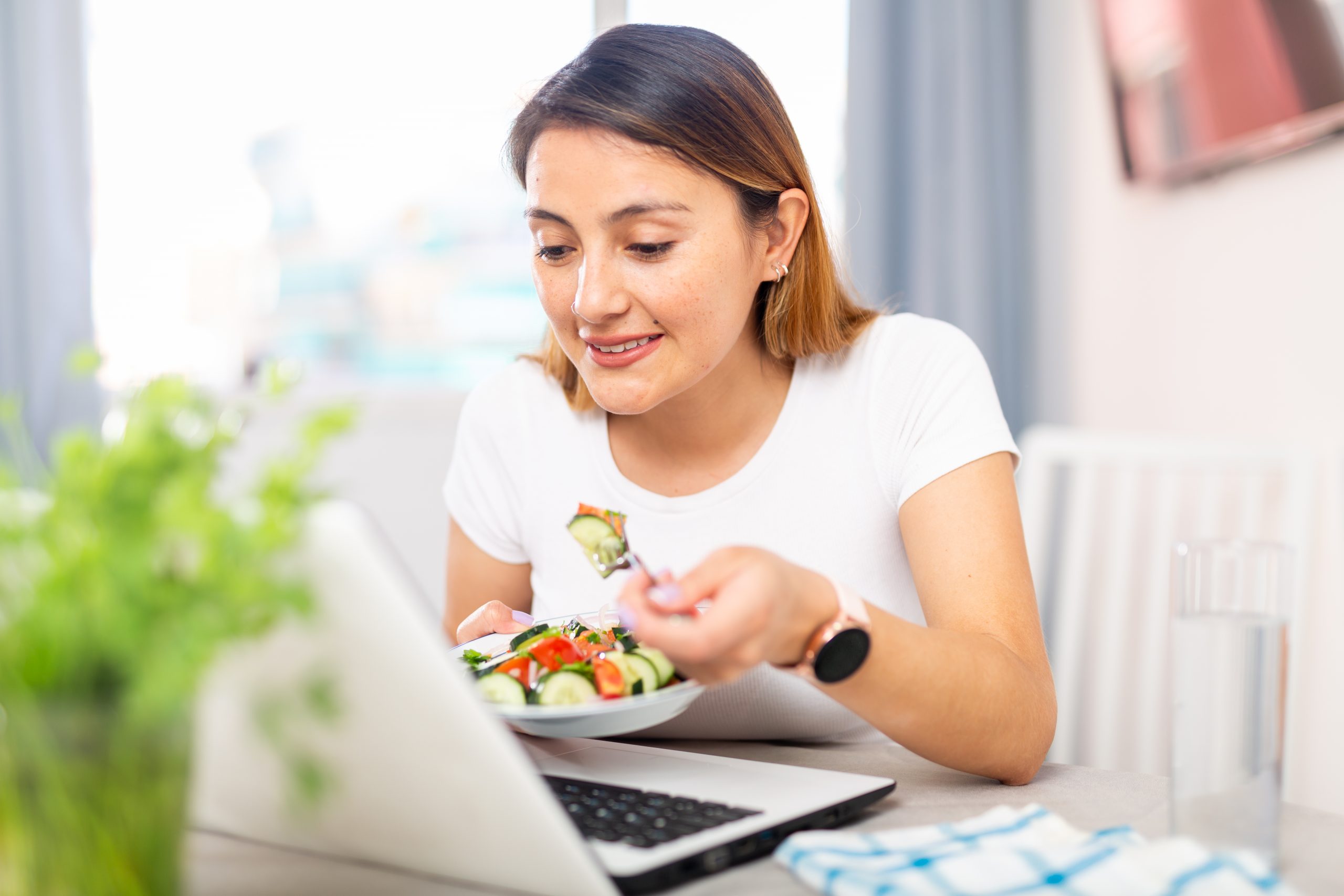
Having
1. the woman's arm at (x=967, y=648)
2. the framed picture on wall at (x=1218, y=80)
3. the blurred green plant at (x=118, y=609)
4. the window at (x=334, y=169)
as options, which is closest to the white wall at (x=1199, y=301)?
the framed picture on wall at (x=1218, y=80)

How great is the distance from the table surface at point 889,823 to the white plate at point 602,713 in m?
0.14

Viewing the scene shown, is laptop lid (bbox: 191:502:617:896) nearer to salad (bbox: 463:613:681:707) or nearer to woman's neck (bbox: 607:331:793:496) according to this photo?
salad (bbox: 463:613:681:707)

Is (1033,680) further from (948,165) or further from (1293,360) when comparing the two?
(948,165)

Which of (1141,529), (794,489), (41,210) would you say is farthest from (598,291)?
(41,210)

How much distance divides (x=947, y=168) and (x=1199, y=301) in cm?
74

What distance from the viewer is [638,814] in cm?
72

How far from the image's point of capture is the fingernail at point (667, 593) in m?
0.70

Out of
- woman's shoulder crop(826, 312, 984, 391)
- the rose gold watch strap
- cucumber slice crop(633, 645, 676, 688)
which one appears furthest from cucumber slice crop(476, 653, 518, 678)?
woman's shoulder crop(826, 312, 984, 391)

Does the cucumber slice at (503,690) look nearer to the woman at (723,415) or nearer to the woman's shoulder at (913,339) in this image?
the woman at (723,415)

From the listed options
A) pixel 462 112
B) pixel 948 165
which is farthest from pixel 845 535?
pixel 462 112

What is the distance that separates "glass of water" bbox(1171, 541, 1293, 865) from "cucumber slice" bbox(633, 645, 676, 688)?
352 mm

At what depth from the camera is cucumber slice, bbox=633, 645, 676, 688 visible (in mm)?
861

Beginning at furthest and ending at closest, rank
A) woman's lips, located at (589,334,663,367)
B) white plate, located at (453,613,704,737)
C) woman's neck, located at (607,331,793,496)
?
1. woman's neck, located at (607,331,793,496)
2. woman's lips, located at (589,334,663,367)
3. white plate, located at (453,613,704,737)

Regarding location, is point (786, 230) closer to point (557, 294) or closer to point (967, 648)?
point (557, 294)
